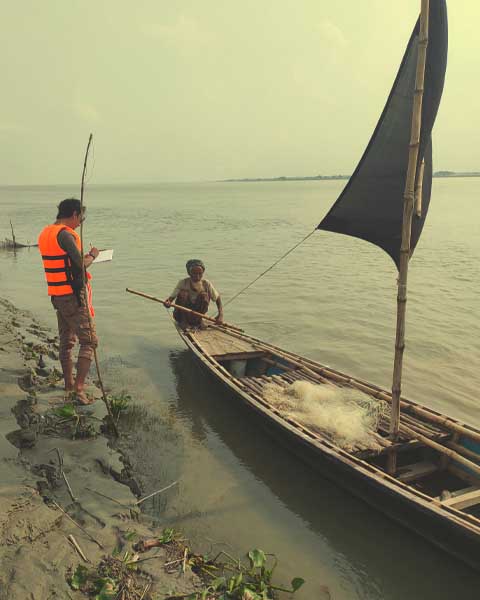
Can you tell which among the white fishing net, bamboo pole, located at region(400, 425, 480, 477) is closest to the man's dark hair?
the white fishing net

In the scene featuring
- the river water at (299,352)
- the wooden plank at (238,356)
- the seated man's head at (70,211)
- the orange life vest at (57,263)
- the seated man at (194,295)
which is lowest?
the river water at (299,352)

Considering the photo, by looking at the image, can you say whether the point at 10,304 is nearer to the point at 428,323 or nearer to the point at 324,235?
the point at 428,323

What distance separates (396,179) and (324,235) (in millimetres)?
23317

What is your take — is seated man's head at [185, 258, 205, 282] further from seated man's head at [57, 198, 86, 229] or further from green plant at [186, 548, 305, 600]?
green plant at [186, 548, 305, 600]

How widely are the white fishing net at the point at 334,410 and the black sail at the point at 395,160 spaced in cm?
181

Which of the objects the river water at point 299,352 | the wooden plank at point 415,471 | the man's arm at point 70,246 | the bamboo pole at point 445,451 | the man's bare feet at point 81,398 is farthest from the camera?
the man's bare feet at point 81,398

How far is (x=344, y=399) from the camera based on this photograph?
5.95m

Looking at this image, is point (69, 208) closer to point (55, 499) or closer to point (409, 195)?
point (55, 499)

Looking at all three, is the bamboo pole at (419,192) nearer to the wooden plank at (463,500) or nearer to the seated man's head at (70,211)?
the wooden plank at (463,500)

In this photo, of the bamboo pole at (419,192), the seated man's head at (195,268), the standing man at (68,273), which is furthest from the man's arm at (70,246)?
the bamboo pole at (419,192)

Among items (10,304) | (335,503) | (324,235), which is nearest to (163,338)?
(10,304)

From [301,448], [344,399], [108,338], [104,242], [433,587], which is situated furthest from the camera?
[104,242]

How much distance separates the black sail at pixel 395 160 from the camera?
14.1 ft

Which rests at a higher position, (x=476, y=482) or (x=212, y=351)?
(x=212, y=351)
